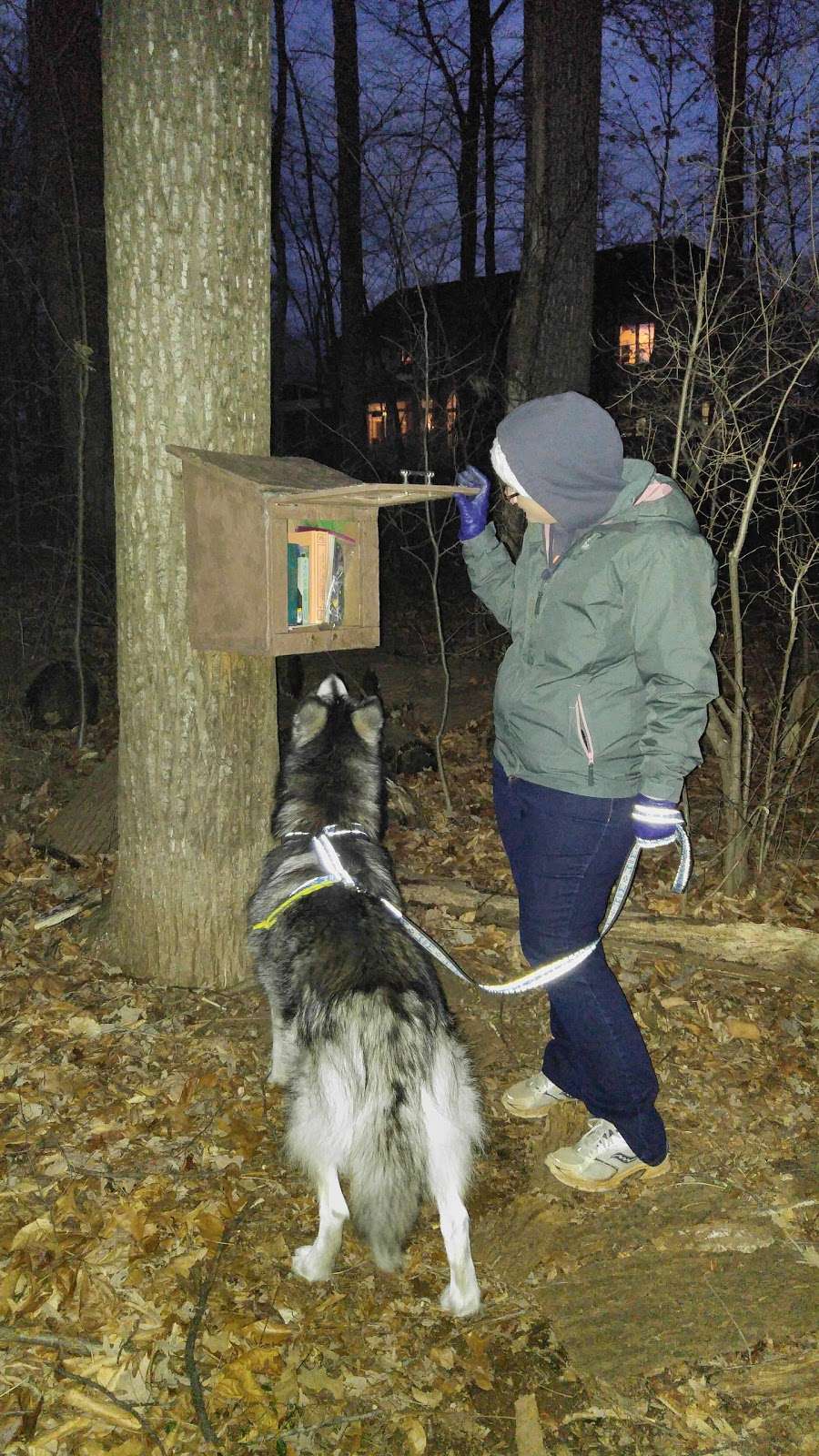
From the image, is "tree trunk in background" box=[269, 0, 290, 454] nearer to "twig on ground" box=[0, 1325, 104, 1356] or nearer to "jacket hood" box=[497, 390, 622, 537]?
"jacket hood" box=[497, 390, 622, 537]

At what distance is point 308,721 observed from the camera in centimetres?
349

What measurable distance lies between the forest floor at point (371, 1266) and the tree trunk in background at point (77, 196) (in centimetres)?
675

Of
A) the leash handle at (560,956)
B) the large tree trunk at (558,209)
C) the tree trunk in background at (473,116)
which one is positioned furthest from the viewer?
the tree trunk in background at (473,116)

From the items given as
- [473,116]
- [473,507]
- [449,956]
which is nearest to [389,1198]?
[449,956]

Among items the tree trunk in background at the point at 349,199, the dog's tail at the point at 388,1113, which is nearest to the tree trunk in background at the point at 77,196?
the tree trunk in background at the point at 349,199

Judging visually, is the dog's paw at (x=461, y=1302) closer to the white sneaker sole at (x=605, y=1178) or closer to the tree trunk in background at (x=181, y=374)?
the white sneaker sole at (x=605, y=1178)

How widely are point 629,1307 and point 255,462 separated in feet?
9.82

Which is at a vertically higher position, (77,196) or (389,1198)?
(77,196)

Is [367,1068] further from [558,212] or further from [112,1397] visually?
[558,212]

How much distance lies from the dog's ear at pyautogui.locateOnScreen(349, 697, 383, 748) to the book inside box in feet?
1.16

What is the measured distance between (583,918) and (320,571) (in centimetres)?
151

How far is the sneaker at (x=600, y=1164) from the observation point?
306cm

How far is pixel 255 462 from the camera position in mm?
3281

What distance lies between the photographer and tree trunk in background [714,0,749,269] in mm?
4340
